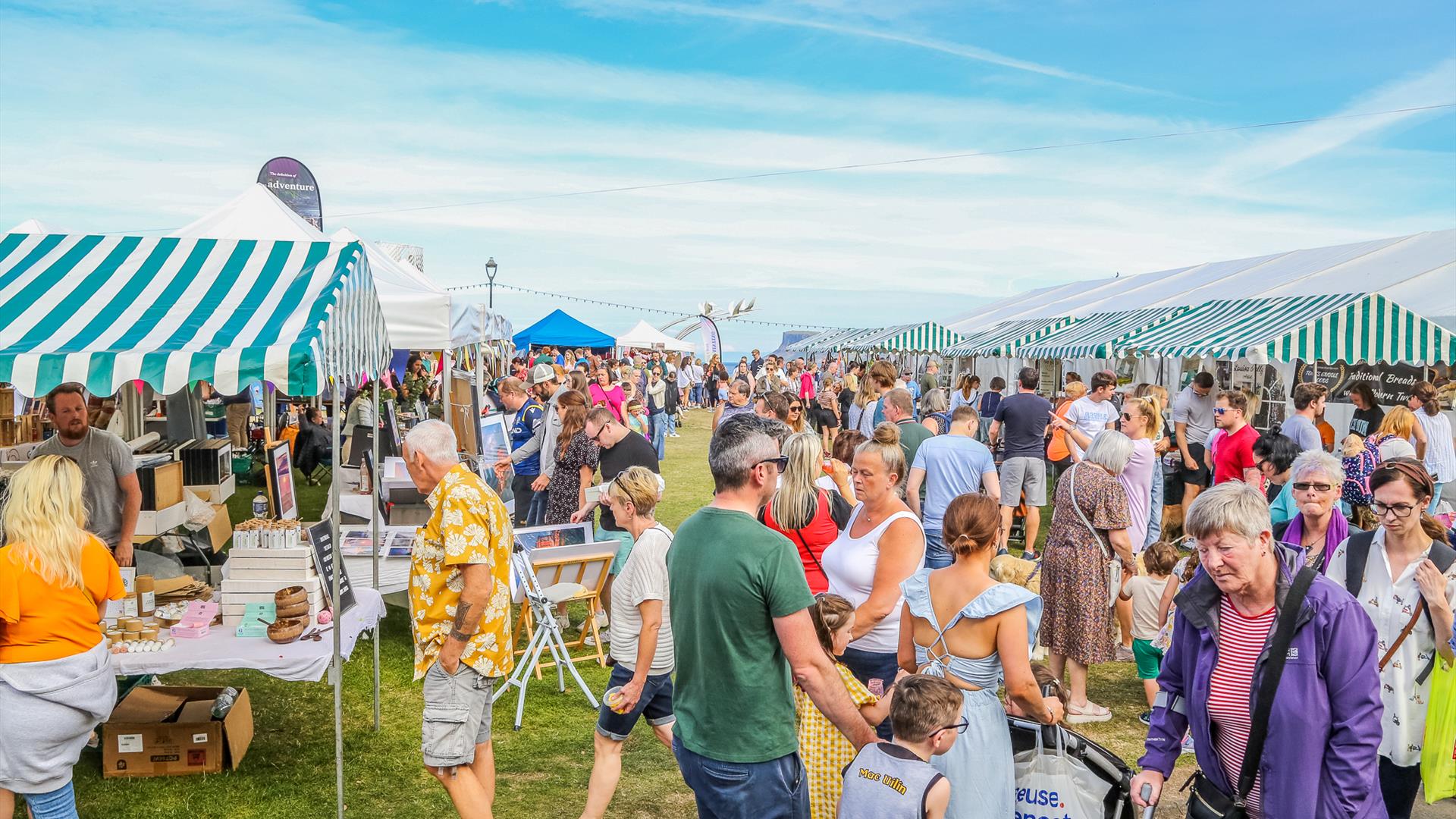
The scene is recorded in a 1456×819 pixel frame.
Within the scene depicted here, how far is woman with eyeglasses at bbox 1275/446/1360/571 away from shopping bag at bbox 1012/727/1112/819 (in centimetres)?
152

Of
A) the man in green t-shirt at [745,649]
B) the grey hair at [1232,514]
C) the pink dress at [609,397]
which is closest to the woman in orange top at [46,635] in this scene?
the man in green t-shirt at [745,649]

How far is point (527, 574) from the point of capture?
213 inches

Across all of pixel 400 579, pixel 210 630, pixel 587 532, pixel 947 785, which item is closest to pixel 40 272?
pixel 210 630

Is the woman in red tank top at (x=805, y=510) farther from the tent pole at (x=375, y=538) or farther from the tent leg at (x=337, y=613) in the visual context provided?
the tent pole at (x=375, y=538)

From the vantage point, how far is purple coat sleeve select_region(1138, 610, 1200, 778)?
265 cm

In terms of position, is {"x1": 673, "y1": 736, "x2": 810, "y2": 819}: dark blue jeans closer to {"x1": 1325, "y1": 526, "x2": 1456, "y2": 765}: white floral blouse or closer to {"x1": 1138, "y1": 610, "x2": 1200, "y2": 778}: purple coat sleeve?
{"x1": 1138, "y1": 610, "x2": 1200, "y2": 778}: purple coat sleeve

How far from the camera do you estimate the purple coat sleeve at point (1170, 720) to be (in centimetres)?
265

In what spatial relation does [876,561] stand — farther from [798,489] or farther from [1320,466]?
[1320,466]

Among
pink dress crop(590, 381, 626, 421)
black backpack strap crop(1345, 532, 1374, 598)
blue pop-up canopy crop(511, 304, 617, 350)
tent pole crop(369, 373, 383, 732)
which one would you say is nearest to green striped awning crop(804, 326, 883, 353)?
blue pop-up canopy crop(511, 304, 617, 350)

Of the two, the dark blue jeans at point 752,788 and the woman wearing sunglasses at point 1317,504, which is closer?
the dark blue jeans at point 752,788

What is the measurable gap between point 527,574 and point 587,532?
2.72 feet

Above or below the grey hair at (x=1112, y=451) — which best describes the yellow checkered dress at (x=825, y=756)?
below

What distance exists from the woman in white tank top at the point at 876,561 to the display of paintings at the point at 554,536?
2610 millimetres

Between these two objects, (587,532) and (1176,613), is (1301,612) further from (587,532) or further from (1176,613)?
(587,532)
